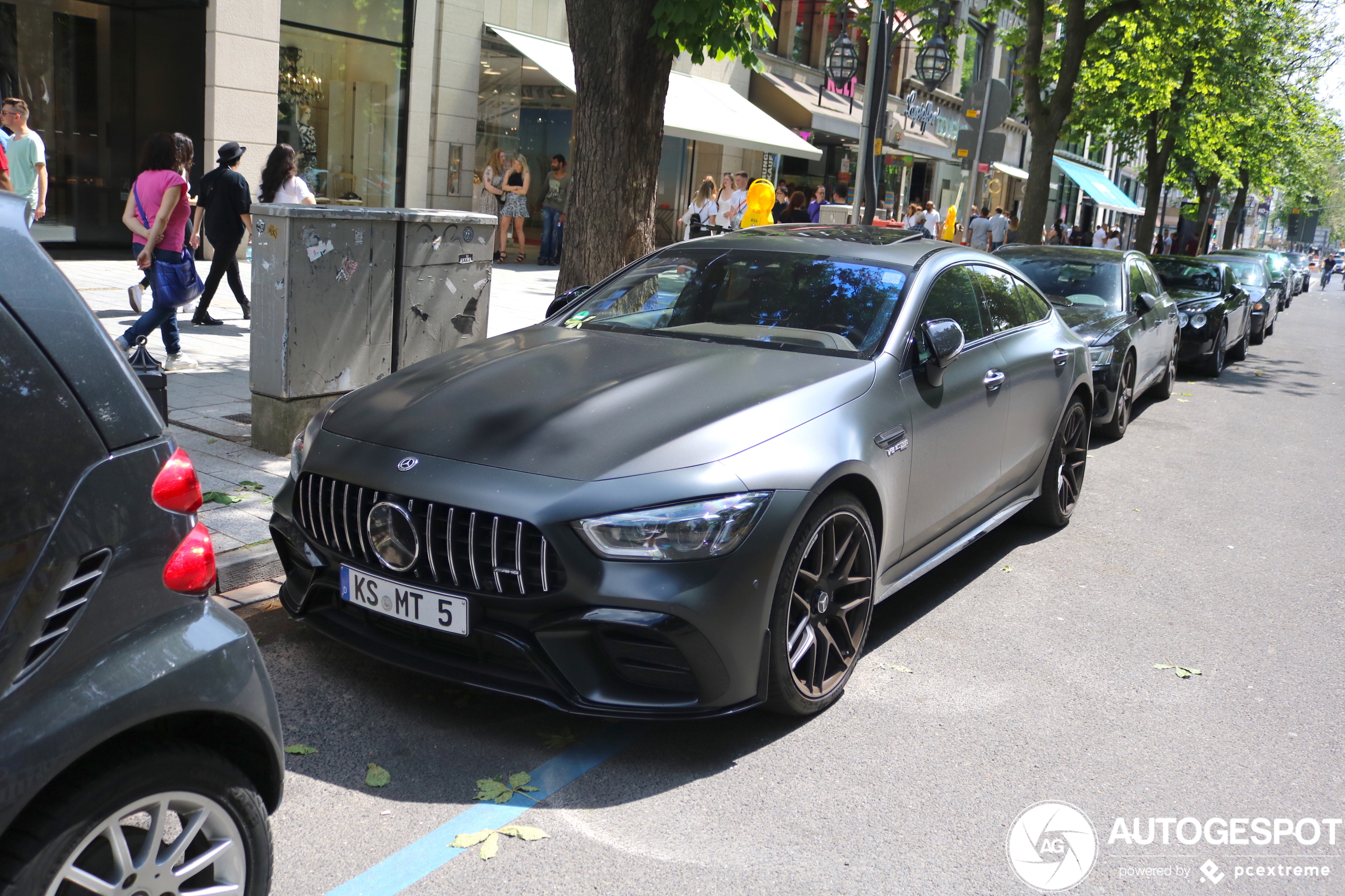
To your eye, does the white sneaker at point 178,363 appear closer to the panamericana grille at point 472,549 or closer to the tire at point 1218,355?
the panamericana grille at point 472,549

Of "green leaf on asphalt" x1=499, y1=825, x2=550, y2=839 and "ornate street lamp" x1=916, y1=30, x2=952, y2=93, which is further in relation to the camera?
"ornate street lamp" x1=916, y1=30, x2=952, y2=93

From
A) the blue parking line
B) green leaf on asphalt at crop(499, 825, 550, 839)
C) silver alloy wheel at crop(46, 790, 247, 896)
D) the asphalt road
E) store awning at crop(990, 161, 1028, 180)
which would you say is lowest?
the blue parking line

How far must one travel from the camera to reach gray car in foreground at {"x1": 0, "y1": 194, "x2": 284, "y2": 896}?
1908 millimetres

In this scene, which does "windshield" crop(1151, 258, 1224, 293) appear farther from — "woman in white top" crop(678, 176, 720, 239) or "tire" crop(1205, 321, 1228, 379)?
"woman in white top" crop(678, 176, 720, 239)

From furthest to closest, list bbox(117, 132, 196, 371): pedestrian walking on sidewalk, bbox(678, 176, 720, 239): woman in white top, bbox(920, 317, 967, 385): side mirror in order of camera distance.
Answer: bbox(678, 176, 720, 239): woman in white top < bbox(117, 132, 196, 371): pedestrian walking on sidewalk < bbox(920, 317, 967, 385): side mirror

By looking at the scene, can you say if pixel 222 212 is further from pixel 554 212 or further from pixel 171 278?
pixel 554 212

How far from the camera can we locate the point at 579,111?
25.2ft

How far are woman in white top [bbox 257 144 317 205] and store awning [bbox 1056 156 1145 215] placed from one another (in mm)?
38297

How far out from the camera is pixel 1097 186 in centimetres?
4875

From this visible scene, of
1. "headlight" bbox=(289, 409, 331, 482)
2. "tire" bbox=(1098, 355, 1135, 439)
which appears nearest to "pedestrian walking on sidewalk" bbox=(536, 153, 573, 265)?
"tire" bbox=(1098, 355, 1135, 439)

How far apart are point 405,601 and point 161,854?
1305 mm

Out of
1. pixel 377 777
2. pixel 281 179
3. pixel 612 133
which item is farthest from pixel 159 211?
pixel 377 777

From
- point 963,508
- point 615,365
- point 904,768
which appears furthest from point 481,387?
point 963,508

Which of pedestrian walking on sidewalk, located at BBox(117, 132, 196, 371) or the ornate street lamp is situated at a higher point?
the ornate street lamp
